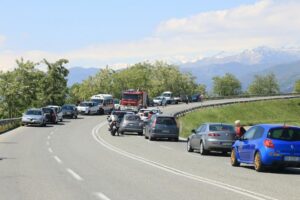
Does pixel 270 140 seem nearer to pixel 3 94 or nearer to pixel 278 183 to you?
pixel 278 183

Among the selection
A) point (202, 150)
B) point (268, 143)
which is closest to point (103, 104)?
point (202, 150)

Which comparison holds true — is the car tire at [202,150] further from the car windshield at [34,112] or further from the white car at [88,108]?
the white car at [88,108]

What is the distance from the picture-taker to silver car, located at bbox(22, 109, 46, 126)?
5181 centimetres

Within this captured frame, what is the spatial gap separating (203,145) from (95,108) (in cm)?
5279

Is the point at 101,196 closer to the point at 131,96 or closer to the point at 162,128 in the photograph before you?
the point at 162,128

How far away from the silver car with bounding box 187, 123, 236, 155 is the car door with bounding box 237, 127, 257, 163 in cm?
568

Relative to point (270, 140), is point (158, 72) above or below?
above

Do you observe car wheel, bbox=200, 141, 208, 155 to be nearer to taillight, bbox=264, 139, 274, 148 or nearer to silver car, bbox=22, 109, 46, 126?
taillight, bbox=264, 139, 274, 148

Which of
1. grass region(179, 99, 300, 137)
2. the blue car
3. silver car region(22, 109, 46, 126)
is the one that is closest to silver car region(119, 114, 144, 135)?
silver car region(22, 109, 46, 126)

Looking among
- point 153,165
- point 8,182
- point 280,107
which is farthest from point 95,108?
point 8,182

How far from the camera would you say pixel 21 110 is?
97.7 metres

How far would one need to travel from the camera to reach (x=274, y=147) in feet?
58.1

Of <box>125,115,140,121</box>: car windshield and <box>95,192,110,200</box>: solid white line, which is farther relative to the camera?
<box>125,115,140,121</box>: car windshield

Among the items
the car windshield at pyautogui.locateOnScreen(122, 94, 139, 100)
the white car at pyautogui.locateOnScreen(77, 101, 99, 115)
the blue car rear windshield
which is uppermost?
the car windshield at pyautogui.locateOnScreen(122, 94, 139, 100)
